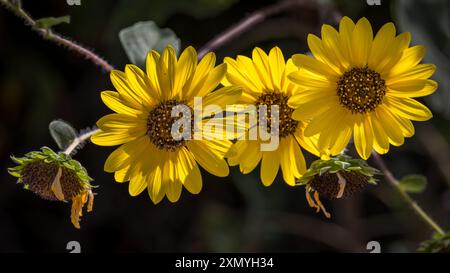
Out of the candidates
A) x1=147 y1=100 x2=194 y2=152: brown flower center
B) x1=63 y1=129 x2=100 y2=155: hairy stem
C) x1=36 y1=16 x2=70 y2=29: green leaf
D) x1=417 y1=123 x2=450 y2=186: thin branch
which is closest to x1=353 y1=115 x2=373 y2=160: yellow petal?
x1=147 y1=100 x2=194 y2=152: brown flower center

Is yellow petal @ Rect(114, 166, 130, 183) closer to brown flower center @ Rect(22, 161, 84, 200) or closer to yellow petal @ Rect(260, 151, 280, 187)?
brown flower center @ Rect(22, 161, 84, 200)

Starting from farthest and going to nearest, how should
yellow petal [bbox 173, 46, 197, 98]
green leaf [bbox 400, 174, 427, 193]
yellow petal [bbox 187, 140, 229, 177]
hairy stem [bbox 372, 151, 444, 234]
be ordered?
green leaf [bbox 400, 174, 427, 193], hairy stem [bbox 372, 151, 444, 234], yellow petal [bbox 187, 140, 229, 177], yellow petal [bbox 173, 46, 197, 98]

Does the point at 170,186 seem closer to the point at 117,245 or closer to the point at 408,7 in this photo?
the point at 408,7

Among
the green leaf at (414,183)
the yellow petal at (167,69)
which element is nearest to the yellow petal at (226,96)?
the yellow petal at (167,69)

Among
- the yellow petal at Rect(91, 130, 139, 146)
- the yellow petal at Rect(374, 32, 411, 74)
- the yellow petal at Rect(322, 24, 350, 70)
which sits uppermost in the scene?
the yellow petal at Rect(322, 24, 350, 70)

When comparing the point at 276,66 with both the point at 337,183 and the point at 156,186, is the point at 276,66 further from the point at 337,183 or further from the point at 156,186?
the point at 156,186

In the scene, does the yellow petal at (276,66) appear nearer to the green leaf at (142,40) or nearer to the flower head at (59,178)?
the green leaf at (142,40)
